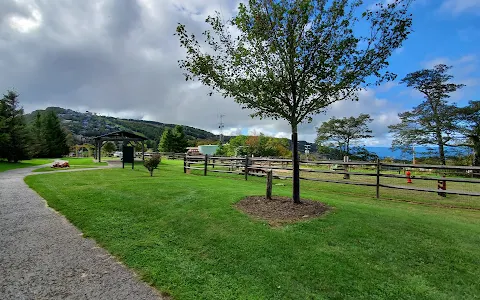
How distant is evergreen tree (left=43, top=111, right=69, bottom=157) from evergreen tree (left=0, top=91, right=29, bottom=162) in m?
21.7

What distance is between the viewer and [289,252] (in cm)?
403

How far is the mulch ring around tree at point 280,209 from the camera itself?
212 inches

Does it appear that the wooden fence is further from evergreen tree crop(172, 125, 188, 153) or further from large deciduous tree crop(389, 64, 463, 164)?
evergreen tree crop(172, 125, 188, 153)

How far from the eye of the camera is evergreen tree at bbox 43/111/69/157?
48.8 m

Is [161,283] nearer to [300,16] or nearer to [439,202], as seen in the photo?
[300,16]

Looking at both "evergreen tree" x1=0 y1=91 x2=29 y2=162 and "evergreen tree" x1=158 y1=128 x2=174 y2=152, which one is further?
"evergreen tree" x1=158 y1=128 x2=174 y2=152

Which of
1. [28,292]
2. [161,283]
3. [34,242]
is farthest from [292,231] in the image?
[34,242]

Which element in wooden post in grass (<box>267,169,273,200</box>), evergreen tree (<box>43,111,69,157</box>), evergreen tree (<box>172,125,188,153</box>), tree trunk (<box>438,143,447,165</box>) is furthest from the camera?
evergreen tree (<box>172,125,188,153</box>)

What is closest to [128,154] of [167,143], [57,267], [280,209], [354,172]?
[354,172]

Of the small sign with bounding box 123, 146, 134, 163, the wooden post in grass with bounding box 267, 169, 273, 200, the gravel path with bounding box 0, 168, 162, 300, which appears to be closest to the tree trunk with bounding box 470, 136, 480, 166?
the wooden post in grass with bounding box 267, 169, 273, 200

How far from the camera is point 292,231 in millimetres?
4719

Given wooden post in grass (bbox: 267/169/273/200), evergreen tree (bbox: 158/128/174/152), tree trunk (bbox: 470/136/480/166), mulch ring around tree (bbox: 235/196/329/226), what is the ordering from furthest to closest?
1. evergreen tree (bbox: 158/128/174/152)
2. tree trunk (bbox: 470/136/480/166)
3. wooden post in grass (bbox: 267/169/273/200)
4. mulch ring around tree (bbox: 235/196/329/226)

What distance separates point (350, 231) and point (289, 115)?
2720mm

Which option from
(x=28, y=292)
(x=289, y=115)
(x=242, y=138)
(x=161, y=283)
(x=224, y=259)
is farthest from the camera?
(x=242, y=138)
